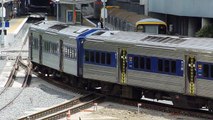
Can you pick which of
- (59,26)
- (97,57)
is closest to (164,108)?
(97,57)

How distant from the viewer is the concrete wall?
5547 centimetres

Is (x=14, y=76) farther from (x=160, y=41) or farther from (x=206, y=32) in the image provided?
(x=206, y=32)

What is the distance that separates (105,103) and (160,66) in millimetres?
3961

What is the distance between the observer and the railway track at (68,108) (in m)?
23.1

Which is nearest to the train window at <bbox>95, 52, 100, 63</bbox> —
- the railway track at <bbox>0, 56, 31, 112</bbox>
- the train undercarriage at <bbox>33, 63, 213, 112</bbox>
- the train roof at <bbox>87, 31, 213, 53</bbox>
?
the train roof at <bbox>87, 31, 213, 53</bbox>

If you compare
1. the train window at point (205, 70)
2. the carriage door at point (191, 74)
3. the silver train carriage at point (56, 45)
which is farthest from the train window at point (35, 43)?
the train window at point (205, 70)

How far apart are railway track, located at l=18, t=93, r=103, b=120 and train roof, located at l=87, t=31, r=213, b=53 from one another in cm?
271

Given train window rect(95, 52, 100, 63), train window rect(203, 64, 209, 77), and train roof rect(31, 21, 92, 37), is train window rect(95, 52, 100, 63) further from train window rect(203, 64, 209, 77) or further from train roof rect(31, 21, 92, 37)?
train window rect(203, 64, 209, 77)

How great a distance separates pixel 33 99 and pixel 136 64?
5.80 meters

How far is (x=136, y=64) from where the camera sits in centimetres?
2538

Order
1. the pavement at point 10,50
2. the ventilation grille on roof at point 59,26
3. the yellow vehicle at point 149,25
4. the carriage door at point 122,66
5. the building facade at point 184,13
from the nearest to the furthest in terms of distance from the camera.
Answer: the carriage door at point 122,66 → the ventilation grille on roof at point 59,26 → the pavement at point 10,50 → the yellow vehicle at point 149,25 → the building facade at point 184,13

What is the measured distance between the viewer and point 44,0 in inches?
4631

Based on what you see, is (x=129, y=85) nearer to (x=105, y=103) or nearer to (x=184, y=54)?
(x=105, y=103)

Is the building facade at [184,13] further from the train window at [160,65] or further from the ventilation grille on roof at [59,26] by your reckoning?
the train window at [160,65]
